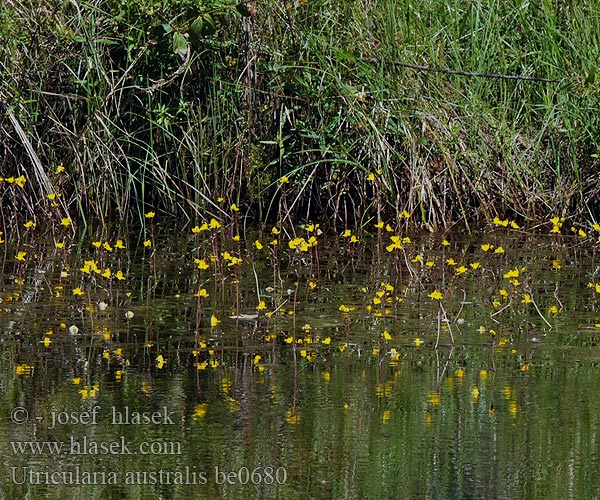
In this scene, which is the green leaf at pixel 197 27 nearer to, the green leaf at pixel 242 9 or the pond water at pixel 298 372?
the green leaf at pixel 242 9

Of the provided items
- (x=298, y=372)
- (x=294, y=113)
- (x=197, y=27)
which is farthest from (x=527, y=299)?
(x=294, y=113)

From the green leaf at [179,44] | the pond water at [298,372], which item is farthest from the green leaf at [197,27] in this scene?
the pond water at [298,372]

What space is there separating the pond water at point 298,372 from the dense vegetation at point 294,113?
1.82 ft

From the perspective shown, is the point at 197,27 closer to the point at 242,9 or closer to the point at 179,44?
the point at 179,44

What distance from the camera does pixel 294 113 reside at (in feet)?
24.6

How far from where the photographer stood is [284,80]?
7367 millimetres

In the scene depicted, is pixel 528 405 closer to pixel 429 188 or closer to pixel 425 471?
pixel 425 471

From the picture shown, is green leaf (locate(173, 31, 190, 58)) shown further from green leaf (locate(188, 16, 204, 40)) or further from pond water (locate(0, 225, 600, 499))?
pond water (locate(0, 225, 600, 499))

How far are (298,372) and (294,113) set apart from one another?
125 inches

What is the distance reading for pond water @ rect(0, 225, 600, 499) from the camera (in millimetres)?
3572

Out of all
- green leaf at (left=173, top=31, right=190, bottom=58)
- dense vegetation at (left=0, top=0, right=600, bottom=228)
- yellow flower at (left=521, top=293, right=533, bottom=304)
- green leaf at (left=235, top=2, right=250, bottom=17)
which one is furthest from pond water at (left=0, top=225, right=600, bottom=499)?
green leaf at (left=235, top=2, right=250, bottom=17)

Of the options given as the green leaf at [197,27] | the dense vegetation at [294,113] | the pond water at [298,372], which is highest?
the green leaf at [197,27]

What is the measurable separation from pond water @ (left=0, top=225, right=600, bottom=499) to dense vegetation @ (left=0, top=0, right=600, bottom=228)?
554 mm

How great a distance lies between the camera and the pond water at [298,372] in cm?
357
